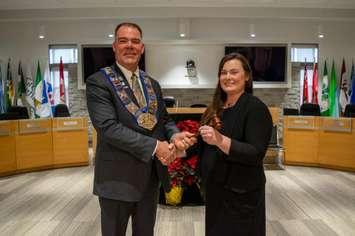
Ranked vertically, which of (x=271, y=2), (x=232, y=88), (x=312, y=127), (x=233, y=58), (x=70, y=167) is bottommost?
(x=70, y=167)

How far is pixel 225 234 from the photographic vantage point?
1.82 meters

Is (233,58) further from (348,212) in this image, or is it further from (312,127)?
(312,127)

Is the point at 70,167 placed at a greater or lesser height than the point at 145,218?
lesser

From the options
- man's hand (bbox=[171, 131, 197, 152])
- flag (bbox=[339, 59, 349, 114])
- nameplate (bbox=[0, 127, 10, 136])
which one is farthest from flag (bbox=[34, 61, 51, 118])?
man's hand (bbox=[171, 131, 197, 152])

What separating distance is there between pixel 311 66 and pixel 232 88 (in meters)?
8.41

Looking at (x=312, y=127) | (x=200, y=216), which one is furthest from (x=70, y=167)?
(x=312, y=127)

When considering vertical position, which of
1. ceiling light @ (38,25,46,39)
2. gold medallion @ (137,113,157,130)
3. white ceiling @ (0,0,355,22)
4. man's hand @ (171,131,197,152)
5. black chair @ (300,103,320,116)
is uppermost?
white ceiling @ (0,0,355,22)

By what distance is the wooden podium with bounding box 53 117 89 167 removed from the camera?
6.80m

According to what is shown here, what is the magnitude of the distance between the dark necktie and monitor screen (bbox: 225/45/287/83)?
7639 mm

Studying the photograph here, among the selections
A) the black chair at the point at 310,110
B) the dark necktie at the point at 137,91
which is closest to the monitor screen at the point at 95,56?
the black chair at the point at 310,110

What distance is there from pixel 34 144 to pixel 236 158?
557 cm

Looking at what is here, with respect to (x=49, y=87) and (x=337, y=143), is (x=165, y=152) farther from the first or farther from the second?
(x=49, y=87)

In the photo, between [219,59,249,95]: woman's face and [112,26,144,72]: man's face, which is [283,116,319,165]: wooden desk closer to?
[219,59,249,95]: woman's face

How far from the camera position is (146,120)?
187cm
